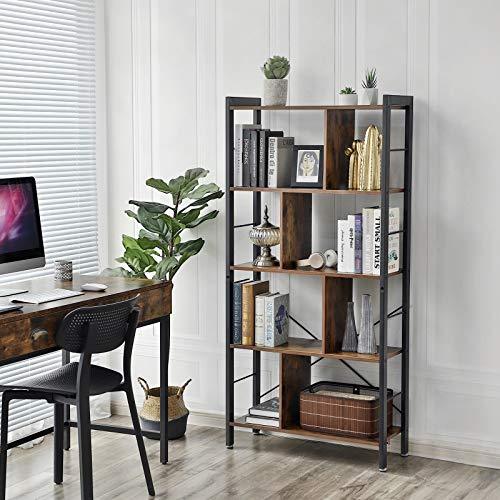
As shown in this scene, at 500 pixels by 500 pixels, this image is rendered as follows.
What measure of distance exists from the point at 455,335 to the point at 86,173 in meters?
2.19

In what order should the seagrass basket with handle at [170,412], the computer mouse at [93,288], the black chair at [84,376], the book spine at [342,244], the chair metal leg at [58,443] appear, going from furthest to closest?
the seagrass basket with handle at [170,412], the book spine at [342,244], the chair metal leg at [58,443], the computer mouse at [93,288], the black chair at [84,376]

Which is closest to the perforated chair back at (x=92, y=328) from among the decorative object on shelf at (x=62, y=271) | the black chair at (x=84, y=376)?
the black chair at (x=84, y=376)

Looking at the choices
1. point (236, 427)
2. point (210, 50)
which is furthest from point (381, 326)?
point (210, 50)

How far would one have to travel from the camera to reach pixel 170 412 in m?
4.90

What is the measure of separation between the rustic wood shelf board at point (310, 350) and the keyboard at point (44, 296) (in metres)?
1.04

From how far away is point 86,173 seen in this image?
5273mm

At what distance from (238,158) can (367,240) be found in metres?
0.79

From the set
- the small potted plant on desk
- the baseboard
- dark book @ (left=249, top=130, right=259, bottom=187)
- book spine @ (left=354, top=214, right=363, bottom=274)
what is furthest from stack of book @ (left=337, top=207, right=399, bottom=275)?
the baseboard

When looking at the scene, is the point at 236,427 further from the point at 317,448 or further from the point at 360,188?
the point at 360,188

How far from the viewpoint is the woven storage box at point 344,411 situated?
14.7 ft

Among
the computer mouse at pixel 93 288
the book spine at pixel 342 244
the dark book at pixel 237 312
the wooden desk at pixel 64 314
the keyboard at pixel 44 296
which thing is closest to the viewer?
the wooden desk at pixel 64 314

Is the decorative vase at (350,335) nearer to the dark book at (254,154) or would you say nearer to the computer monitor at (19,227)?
the dark book at (254,154)

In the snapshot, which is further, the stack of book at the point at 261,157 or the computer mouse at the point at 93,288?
the stack of book at the point at 261,157

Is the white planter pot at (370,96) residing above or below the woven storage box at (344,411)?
above
